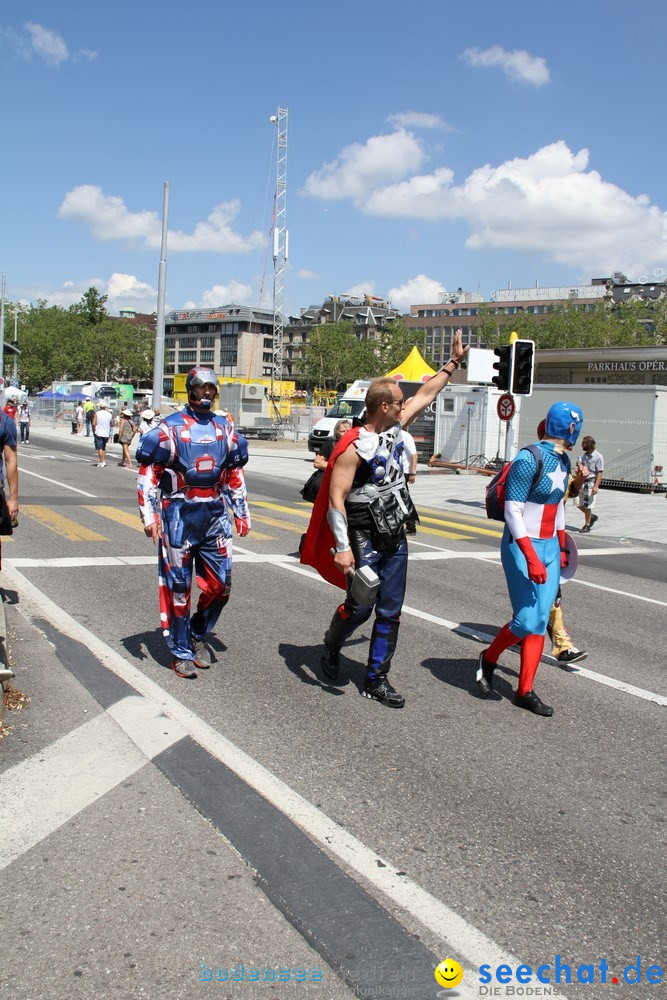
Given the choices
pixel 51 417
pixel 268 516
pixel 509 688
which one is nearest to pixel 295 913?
pixel 509 688

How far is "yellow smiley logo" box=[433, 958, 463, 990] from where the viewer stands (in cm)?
258

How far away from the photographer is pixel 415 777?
157 inches

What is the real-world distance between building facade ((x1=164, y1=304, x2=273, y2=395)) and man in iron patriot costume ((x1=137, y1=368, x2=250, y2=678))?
156 meters

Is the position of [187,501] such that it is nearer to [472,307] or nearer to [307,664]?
[307,664]

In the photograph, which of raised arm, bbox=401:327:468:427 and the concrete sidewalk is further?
the concrete sidewalk

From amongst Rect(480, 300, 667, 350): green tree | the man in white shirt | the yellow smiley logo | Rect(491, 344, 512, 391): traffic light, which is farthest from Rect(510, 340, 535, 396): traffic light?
Rect(480, 300, 667, 350): green tree

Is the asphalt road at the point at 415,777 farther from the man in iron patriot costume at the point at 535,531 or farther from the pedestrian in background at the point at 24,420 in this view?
the pedestrian in background at the point at 24,420

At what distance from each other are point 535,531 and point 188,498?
6.70ft

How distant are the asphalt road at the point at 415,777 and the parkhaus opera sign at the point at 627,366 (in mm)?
17960

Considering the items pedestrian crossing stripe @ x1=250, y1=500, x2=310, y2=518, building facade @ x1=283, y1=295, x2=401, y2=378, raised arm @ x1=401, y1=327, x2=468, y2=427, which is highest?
building facade @ x1=283, y1=295, x2=401, y2=378

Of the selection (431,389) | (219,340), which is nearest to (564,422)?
(431,389)

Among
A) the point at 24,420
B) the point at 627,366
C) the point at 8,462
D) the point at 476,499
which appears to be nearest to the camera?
the point at 8,462

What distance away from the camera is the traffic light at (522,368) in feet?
52.5

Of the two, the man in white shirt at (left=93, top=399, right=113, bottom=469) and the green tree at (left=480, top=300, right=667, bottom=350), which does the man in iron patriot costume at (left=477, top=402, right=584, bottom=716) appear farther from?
the green tree at (left=480, top=300, right=667, bottom=350)
